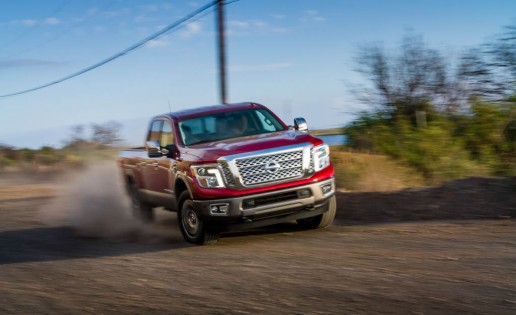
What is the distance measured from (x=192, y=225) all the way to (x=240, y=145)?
4.11 ft

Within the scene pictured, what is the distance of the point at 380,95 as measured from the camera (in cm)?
1994

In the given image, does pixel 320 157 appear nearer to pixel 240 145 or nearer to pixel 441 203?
pixel 240 145

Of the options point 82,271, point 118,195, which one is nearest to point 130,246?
point 82,271

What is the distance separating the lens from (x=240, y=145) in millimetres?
8578

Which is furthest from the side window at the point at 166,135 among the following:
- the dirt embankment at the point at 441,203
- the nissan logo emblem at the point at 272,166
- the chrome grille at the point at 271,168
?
the dirt embankment at the point at 441,203

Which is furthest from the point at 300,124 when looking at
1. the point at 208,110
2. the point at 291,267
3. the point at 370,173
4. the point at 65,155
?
the point at 65,155

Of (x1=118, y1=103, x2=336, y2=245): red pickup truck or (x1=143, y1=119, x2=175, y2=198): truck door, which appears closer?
(x1=118, y1=103, x2=336, y2=245): red pickup truck

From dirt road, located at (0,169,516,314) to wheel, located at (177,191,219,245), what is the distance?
17 cm

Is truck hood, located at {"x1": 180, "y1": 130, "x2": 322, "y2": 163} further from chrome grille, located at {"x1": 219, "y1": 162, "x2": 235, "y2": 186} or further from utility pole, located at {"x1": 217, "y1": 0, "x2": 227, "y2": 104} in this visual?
utility pole, located at {"x1": 217, "y1": 0, "x2": 227, "y2": 104}

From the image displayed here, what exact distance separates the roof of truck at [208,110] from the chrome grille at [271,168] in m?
1.86

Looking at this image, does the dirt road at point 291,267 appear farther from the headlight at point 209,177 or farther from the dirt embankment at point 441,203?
the headlight at point 209,177

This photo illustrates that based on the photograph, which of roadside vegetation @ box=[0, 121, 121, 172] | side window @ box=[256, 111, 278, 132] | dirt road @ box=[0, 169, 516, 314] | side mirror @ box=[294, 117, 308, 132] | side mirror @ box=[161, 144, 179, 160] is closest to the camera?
dirt road @ box=[0, 169, 516, 314]

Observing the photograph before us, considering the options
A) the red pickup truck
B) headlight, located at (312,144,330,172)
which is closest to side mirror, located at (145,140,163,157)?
the red pickup truck

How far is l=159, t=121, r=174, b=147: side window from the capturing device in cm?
990
